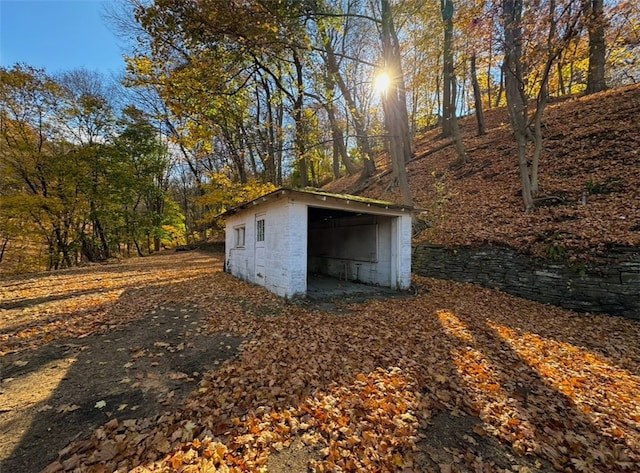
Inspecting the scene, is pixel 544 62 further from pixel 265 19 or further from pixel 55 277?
pixel 55 277

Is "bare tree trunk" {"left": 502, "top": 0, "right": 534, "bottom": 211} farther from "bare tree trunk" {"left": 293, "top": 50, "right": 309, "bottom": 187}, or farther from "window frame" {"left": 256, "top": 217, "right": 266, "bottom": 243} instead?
"window frame" {"left": 256, "top": 217, "right": 266, "bottom": 243}

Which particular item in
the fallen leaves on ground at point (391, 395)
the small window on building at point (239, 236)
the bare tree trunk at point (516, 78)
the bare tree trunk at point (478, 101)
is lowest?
the fallen leaves on ground at point (391, 395)

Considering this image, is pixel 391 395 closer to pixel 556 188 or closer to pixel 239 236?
pixel 239 236

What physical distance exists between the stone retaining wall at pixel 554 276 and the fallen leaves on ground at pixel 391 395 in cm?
46

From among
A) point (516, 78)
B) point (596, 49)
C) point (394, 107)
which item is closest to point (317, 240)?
point (394, 107)

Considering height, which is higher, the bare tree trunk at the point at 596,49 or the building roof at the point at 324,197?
the bare tree trunk at the point at 596,49

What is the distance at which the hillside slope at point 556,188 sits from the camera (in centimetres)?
707

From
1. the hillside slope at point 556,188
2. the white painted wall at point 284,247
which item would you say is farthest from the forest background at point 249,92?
the white painted wall at point 284,247

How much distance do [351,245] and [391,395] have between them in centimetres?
745

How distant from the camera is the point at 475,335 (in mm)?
5203

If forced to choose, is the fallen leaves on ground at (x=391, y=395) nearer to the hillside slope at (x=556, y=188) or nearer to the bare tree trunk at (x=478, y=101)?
the hillside slope at (x=556, y=188)

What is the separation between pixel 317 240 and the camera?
12820 millimetres

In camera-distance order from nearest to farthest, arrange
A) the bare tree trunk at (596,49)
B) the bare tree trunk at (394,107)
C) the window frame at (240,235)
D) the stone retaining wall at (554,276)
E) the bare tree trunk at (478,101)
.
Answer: the stone retaining wall at (554,276), the bare tree trunk at (596,49), the window frame at (240,235), the bare tree trunk at (394,107), the bare tree trunk at (478,101)

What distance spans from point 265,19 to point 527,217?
9.59 m
